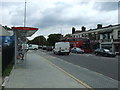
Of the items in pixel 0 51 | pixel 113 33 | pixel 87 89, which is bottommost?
pixel 87 89

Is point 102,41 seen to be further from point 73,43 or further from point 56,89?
point 56,89

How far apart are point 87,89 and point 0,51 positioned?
233 inches

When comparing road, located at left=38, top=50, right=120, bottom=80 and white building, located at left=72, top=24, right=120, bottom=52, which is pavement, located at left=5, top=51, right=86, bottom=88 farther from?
white building, located at left=72, top=24, right=120, bottom=52

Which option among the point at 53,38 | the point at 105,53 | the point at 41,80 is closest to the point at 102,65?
the point at 41,80

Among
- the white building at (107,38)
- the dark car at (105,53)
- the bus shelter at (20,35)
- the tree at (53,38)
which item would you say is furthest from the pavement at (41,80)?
the tree at (53,38)

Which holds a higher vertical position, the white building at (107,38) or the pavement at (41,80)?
the white building at (107,38)

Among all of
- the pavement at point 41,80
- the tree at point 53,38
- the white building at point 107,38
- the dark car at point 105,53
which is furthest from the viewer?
the tree at point 53,38

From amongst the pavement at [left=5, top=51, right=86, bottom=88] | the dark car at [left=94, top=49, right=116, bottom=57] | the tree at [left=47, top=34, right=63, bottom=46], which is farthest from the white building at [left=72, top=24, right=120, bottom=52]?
the tree at [left=47, top=34, right=63, bottom=46]

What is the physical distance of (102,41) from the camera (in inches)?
1823

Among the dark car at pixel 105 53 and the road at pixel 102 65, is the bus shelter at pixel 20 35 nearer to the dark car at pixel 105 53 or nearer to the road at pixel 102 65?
the road at pixel 102 65

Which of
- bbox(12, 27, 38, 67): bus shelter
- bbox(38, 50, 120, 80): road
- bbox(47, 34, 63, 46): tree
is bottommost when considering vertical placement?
bbox(38, 50, 120, 80): road

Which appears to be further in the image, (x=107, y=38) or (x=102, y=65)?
(x=107, y=38)

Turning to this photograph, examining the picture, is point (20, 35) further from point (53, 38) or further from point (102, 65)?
point (53, 38)

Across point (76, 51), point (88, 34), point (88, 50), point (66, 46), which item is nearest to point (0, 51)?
point (66, 46)
